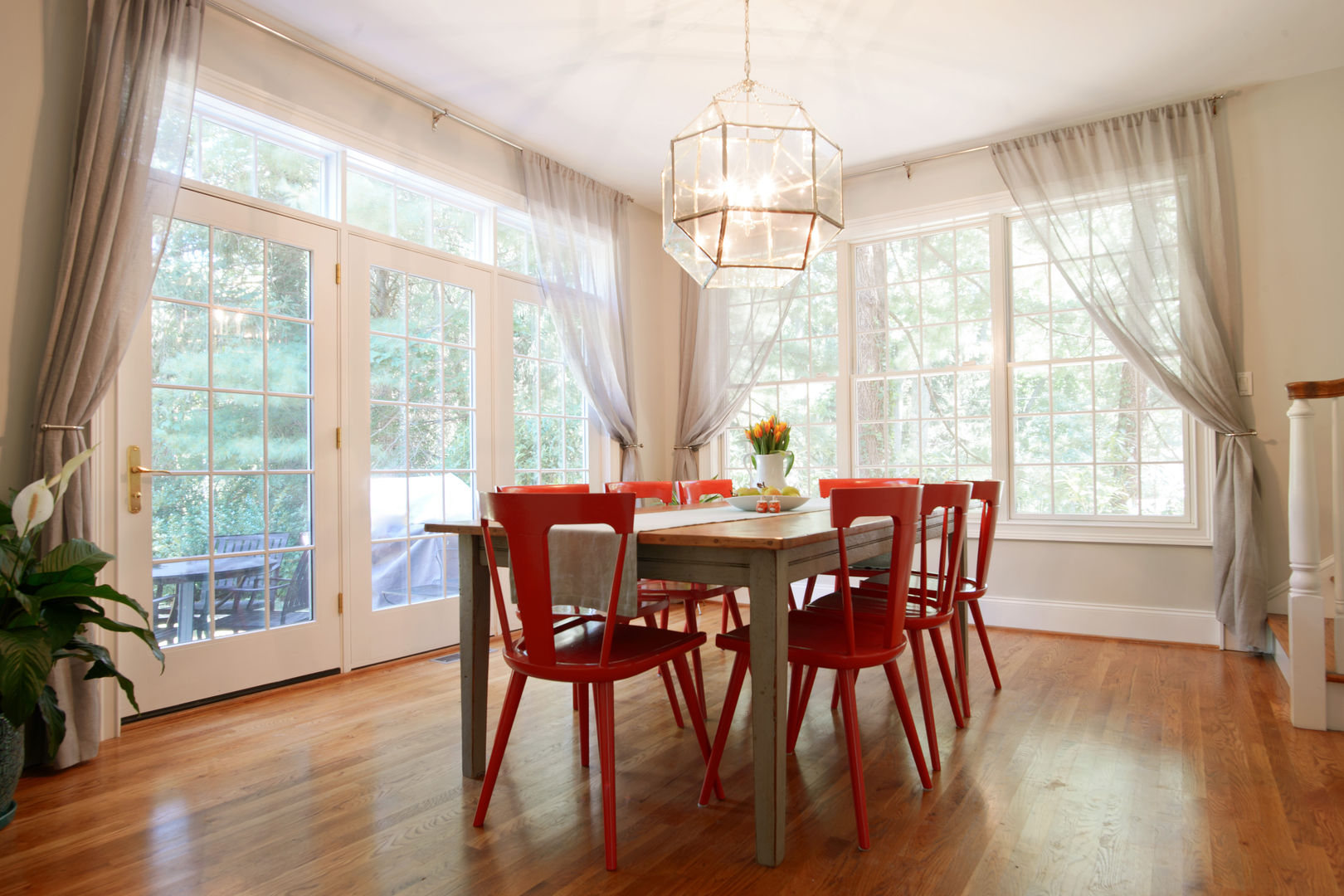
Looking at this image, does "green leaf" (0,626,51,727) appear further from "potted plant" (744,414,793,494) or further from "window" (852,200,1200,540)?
"window" (852,200,1200,540)

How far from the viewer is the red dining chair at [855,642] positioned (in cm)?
194

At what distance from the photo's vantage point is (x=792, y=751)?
8.25 feet

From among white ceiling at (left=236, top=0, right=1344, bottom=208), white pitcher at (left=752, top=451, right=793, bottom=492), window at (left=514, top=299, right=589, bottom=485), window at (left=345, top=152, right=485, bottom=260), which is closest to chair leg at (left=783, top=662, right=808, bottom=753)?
white pitcher at (left=752, top=451, right=793, bottom=492)

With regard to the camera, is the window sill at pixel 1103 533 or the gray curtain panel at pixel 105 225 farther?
the window sill at pixel 1103 533

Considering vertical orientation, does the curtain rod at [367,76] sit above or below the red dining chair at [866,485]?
above

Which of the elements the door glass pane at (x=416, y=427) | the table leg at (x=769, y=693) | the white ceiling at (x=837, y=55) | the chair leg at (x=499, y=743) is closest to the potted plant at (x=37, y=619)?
the chair leg at (x=499, y=743)

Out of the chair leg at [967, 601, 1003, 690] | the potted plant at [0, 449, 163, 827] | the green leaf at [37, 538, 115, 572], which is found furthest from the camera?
the chair leg at [967, 601, 1003, 690]

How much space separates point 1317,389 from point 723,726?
8.42 feet

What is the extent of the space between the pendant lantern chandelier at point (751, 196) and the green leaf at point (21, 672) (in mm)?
2303

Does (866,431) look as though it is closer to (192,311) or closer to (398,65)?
(398,65)

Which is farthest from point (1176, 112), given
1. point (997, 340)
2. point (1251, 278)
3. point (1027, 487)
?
point (1027, 487)

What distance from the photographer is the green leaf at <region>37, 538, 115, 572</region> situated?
7.36 feet

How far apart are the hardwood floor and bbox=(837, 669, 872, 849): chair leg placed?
0.18 ft

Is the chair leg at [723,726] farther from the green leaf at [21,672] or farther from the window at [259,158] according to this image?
the window at [259,158]
